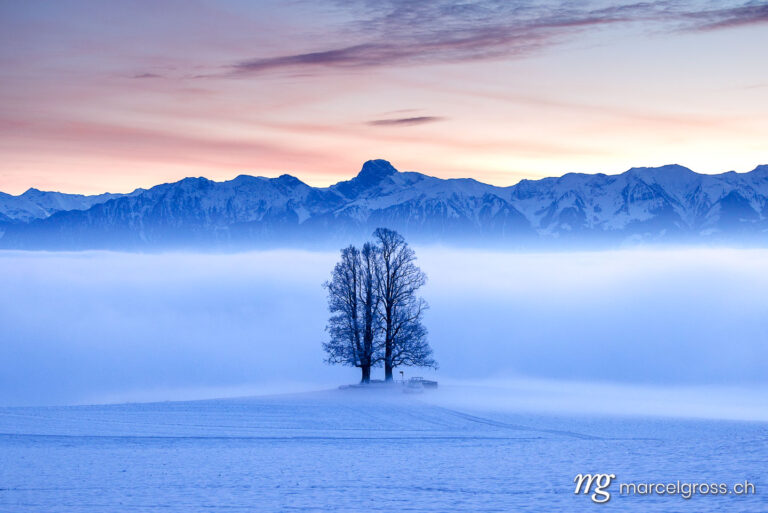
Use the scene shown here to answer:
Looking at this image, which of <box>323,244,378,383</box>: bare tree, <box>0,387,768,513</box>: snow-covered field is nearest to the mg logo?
<box>0,387,768,513</box>: snow-covered field

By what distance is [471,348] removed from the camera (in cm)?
11725

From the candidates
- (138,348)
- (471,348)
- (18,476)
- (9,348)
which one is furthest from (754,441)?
(9,348)

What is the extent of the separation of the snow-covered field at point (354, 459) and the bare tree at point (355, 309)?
15.6 m

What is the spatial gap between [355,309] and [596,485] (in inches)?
1687

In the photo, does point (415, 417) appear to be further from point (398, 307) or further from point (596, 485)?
point (596, 485)

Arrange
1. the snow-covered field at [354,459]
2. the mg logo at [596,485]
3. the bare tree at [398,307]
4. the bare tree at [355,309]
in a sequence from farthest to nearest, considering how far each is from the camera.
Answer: the bare tree at [398,307] < the bare tree at [355,309] < the mg logo at [596,485] < the snow-covered field at [354,459]

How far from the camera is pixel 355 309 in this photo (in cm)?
7050

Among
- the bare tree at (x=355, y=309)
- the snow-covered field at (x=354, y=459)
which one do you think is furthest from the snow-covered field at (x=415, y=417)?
the bare tree at (x=355, y=309)

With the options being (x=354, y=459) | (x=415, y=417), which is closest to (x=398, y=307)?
(x=415, y=417)

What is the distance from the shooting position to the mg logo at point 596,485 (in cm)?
2705

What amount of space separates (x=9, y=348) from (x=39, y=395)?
5355 centimetres

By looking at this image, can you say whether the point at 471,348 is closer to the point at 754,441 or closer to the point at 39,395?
the point at 39,395

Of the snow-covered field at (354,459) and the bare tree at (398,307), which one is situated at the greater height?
the bare tree at (398,307)

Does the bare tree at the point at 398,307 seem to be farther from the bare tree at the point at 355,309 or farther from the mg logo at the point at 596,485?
the mg logo at the point at 596,485
